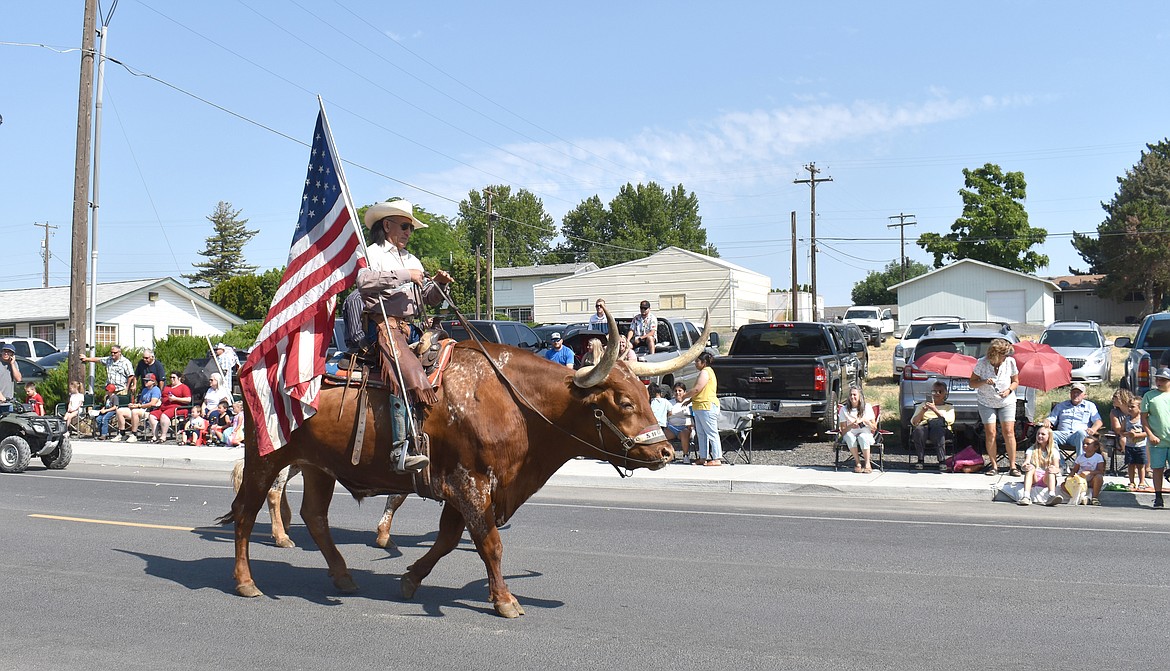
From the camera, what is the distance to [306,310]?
7438mm

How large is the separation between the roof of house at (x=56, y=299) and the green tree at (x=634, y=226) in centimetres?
5345

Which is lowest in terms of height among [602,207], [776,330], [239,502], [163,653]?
[163,653]

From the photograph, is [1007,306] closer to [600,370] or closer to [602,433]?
[602,433]

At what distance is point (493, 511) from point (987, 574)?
13.7 ft

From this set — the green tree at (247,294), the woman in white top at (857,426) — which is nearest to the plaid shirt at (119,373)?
the woman in white top at (857,426)

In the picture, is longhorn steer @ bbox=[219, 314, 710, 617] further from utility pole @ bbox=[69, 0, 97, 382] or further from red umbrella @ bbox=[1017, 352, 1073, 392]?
utility pole @ bbox=[69, 0, 97, 382]

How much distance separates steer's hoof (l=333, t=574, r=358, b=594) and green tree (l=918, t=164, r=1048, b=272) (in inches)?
2413

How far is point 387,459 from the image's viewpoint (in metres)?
7.07

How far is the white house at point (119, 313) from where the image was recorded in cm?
4438

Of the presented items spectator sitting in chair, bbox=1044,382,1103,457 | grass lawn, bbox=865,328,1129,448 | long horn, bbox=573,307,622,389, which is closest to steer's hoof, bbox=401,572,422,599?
long horn, bbox=573,307,622,389

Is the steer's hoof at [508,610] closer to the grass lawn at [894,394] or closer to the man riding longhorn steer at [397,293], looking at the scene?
the man riding longhorn steer at [397,293]

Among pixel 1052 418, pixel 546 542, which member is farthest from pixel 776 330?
pixel 546 542

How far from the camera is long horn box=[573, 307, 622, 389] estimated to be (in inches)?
256

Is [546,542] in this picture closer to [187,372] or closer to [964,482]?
[964,482]
